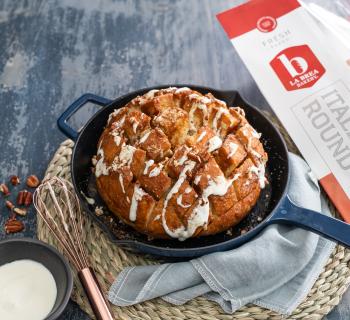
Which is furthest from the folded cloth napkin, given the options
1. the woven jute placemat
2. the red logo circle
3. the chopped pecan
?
the red logo circle

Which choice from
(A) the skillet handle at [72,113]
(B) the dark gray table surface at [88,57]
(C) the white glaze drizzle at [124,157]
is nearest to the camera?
(C) the white glaze drizzle at [124,157]

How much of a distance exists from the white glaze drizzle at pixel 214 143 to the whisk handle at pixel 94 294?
525mm

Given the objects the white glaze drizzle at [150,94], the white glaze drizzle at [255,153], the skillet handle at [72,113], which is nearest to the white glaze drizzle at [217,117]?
the white glaze drizzle at [255,153]

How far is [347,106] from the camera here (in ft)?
7.32

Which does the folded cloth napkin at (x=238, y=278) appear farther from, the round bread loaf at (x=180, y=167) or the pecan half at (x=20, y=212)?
the pecan half at (x=20, y=212)

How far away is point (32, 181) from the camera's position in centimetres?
224

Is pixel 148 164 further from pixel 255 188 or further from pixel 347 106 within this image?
pixel 347 106

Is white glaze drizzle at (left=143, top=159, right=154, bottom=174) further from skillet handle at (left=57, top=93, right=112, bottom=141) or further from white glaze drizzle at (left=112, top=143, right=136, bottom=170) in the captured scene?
skillet handle at (left=57, top=93, right=112, bottom=141)

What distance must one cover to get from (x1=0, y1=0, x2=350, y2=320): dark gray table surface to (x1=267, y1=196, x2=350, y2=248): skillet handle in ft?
2.48

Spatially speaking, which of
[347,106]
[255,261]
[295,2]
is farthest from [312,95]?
[255,261]

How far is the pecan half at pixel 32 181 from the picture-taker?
2232 mm

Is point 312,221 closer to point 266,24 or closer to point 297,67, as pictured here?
point 297,67

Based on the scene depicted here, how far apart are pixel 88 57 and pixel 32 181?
762 millimetres

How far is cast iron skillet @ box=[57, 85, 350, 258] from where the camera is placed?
69.8 inches
